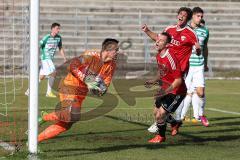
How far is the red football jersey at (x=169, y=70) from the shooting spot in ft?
39.1

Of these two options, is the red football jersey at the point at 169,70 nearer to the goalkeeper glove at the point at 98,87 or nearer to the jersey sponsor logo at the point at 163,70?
the jersey sponsor logo at the point at 163,70

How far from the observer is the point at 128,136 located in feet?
41.8

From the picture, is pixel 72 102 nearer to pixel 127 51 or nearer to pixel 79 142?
pixel 79 142

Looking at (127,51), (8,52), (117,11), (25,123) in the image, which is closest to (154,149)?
(25,123)

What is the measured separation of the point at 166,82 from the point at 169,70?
0.86 ft

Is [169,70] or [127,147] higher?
[169,70]

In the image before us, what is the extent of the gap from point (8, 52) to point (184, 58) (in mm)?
20205

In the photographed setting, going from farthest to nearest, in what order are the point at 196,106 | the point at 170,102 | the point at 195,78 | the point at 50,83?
the point at 50,83 < the point at 195,78 < the point at 196,106 < the point at 170,102

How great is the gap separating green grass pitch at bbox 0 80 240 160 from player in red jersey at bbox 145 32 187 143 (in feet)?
1.21

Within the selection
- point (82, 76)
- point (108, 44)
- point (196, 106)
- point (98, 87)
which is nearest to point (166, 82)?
point (108, 44)

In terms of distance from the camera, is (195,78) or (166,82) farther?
(195,78)

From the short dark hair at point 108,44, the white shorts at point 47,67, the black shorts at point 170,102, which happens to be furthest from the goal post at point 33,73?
the white shorts at point 47,67

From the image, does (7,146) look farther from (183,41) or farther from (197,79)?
(197,79)

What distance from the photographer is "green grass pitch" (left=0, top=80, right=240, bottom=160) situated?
34.0 ft
